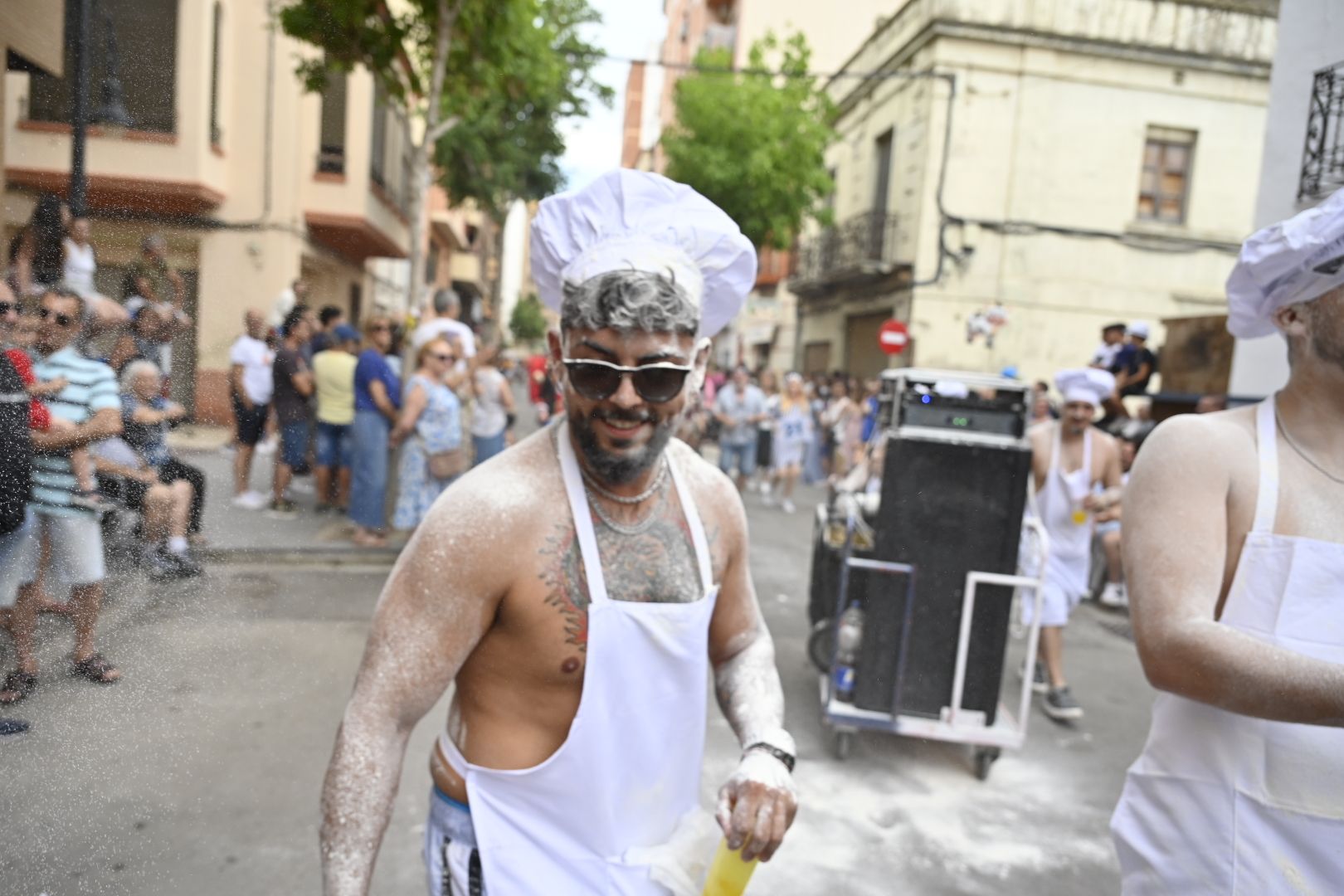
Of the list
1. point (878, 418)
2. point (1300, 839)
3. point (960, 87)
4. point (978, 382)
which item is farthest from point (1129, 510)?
point (960, 87)

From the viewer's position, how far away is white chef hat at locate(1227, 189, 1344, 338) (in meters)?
1.51

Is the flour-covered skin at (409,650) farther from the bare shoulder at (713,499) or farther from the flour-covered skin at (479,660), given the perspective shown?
the bare shoulder at (713,499)

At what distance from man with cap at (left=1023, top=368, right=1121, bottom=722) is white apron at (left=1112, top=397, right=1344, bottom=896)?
329cm

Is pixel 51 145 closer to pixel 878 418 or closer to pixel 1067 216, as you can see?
pixel 878 418

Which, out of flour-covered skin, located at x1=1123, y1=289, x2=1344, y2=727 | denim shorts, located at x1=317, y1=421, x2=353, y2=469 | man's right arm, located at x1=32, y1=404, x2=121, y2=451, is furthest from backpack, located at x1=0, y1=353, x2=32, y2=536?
denim shorts, located at x1=317, y1=421, x2=353, y2=469

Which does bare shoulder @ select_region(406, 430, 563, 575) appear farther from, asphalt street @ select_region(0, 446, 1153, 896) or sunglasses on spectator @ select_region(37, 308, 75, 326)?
sunglasses on spectator @ select_region(37, 308, 75, 326)

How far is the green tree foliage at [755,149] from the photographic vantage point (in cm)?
1739

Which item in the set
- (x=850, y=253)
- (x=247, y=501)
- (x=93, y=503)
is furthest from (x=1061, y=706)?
(x=850, y=253)

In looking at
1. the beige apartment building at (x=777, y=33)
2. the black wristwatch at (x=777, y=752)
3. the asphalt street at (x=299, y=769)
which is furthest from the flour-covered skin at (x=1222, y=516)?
the beige apartment building at (x=777, y=33)

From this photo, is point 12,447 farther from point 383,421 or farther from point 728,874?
point 383,421

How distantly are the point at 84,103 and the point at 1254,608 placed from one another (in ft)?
5.93

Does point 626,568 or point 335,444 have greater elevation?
point 626,568

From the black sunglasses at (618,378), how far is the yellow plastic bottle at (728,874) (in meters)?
0.72

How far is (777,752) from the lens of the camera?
1.49 m
